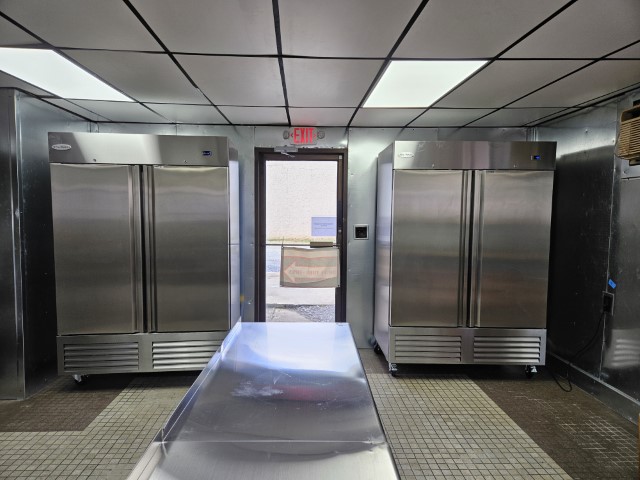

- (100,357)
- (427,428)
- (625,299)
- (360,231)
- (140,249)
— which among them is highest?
(360,231)

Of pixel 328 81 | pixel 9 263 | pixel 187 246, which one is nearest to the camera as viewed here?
pixel 328 81

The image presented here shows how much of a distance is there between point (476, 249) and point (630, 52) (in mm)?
1824

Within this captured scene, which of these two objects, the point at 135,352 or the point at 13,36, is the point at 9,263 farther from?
the point at 13,36

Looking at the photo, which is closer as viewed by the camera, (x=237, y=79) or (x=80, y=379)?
(x=237, y=79)

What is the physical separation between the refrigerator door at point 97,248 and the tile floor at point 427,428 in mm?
649

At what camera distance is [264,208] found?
4.31 m

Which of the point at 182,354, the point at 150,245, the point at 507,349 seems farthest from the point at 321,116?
the point at 507,349

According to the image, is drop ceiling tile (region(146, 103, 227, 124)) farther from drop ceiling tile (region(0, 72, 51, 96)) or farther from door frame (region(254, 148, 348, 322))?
drop ceiling tile (region(0, 72, 51, 96))

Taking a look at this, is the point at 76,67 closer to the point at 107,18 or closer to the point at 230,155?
the point at 107,18

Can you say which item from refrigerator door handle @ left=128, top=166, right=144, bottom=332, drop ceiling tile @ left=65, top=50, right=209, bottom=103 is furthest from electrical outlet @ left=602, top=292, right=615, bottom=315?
refrigerator door handle @ left=128, top=166, right=144, bottom=332

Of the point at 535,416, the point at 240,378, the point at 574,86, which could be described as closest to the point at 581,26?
the point at 574,86

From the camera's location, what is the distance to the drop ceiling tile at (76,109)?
10.9 ft

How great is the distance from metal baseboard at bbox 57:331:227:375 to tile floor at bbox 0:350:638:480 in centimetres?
22

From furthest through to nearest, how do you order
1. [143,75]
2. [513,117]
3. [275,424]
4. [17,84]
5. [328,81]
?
1. [513,117]
2. [17,84]
3. [328,81]
4. [143,75]
5. [275,424]
